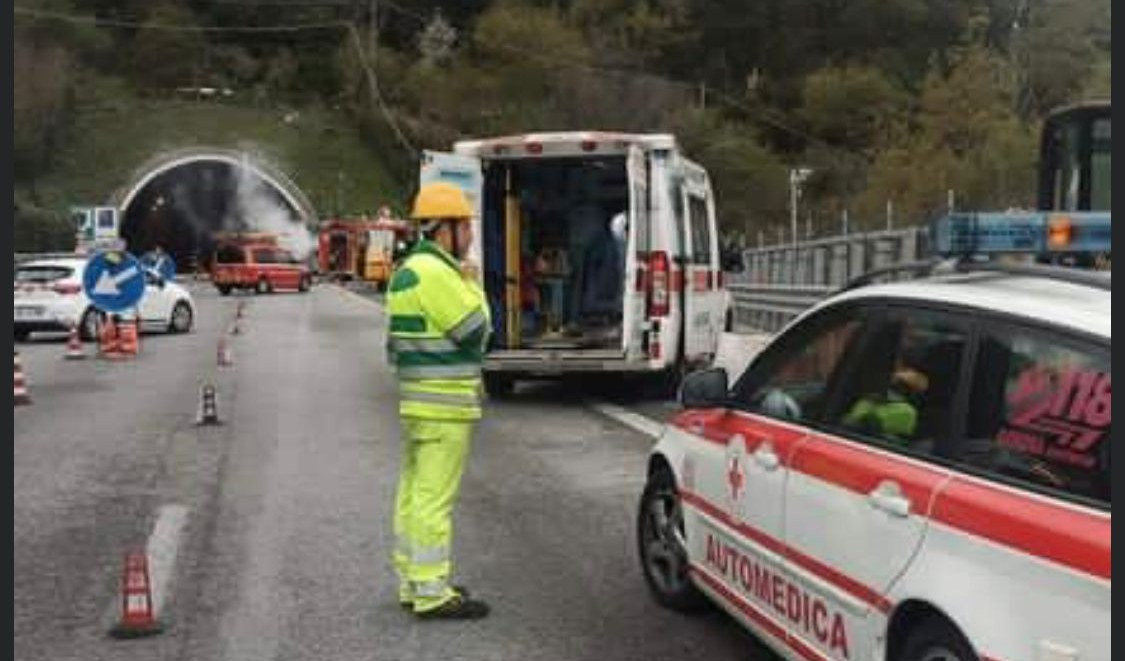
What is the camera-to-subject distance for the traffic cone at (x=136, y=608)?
6.61 metres

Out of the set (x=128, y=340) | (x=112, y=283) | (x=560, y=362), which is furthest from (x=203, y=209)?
(x=560, y=362)

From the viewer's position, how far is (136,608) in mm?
6652

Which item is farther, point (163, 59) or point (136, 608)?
point (163, 59)

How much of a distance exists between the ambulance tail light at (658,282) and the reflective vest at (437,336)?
7900mm

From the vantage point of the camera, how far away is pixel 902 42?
100625 mm

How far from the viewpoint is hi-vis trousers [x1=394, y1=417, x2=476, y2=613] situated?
6.86 m

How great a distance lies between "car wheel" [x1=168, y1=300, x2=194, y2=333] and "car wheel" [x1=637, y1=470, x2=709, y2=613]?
2342cm

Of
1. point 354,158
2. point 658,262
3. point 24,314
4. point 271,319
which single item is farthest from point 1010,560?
point 354,158

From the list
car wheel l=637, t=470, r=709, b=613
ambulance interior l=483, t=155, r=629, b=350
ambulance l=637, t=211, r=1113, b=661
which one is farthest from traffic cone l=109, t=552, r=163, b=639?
ambulance interior l=483, t=155, r=629, b=350

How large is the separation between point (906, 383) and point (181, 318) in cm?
2607

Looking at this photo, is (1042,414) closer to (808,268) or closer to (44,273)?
(808,268)

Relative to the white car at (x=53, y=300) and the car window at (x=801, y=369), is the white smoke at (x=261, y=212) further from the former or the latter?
the car window at (x=801, y=369)

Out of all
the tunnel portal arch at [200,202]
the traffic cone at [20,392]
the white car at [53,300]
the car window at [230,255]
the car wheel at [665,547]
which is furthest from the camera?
the tunnel portal arch at [200,202]

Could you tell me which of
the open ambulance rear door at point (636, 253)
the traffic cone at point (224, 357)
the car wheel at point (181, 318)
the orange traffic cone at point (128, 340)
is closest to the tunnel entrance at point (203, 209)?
the car wheel at point (181, 318)
